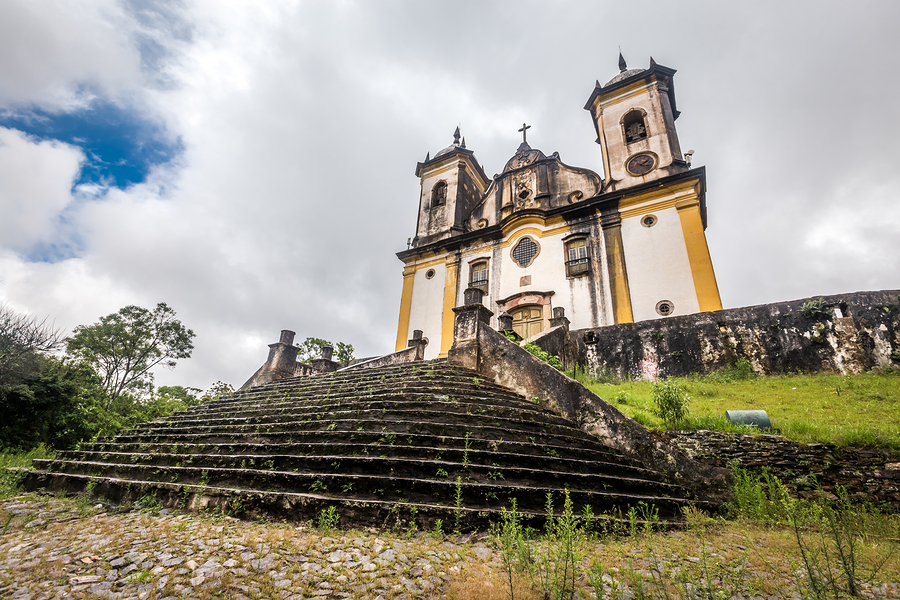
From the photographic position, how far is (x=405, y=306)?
18641 millimetres

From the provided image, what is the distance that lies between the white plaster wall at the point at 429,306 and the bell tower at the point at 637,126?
27.7 feet

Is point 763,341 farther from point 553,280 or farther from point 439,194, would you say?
point 439,194

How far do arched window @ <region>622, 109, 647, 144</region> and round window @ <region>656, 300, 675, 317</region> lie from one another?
770 centimetres

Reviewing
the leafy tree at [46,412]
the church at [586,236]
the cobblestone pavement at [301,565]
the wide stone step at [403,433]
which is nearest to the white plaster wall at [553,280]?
the church at [586,236]

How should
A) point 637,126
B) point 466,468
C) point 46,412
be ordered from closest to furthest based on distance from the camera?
1. point 466,468
2. point 46,412
3. point 637,126

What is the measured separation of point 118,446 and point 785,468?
9.57 metres

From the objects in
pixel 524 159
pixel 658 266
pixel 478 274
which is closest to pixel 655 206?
pixel 658 266

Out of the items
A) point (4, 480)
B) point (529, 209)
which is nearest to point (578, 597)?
point (4, 480)

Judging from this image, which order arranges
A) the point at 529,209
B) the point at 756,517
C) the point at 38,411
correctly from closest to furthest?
the point at 756,517, the point at 38,411, the point at 529,209

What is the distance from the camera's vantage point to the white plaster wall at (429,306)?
17167mm

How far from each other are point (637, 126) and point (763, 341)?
11741mm

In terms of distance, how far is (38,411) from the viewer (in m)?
10.1

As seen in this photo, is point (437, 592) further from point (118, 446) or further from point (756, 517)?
point (118, 446)

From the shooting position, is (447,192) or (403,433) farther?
(447,192)
